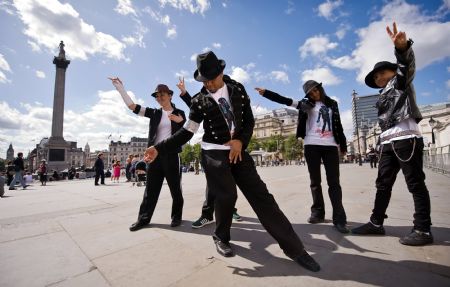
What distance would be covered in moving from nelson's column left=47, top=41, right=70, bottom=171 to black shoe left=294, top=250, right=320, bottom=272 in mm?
36637

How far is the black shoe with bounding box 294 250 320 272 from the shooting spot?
5.84 ft

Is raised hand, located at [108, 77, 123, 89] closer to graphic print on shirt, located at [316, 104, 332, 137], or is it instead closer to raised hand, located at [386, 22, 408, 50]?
graphic print on shirt, located at [316, 104, 332, 137]

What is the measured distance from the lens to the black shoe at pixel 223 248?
2134mm

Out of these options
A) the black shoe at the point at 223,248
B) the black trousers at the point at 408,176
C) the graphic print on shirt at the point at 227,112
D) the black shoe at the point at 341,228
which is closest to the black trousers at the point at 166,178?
the black shoe at the point at 223,248

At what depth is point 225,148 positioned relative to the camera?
2248 millimetres

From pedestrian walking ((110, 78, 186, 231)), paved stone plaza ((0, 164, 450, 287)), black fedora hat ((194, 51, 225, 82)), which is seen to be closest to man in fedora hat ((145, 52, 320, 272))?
black fedora hat ((194, 51, 225, 82))

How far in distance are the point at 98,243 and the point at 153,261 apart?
96 centimetres

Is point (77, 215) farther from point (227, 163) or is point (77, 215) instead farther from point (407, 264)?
point (407, 264)

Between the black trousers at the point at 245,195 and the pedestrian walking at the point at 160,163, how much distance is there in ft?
3.92

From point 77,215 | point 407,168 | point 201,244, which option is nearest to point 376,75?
point 407,168

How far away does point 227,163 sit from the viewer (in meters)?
2.20

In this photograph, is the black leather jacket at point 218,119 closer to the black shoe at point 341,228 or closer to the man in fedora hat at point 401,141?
the black shoe at point 341,228

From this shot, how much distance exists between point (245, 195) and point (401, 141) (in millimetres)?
1838

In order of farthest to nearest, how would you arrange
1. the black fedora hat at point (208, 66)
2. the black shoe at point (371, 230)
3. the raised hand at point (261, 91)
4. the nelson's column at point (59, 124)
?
the nelson's column at point (59, 124) < the raised hand at point (261, 91) < the black shoe at point (371, 230) < the black fedora hat at point (208, 66)
